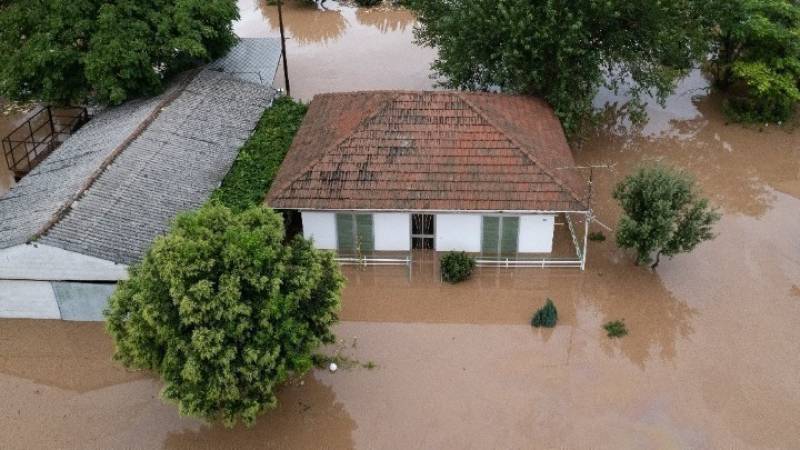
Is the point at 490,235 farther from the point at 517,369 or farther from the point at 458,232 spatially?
the point at 517,369

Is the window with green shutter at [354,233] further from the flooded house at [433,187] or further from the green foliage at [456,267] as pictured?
the green foliage at [456,267]

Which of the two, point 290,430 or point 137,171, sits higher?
point 137,171

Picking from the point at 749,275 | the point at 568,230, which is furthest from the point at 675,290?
the point at 568,230

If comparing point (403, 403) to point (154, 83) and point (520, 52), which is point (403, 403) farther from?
point (154, 83)

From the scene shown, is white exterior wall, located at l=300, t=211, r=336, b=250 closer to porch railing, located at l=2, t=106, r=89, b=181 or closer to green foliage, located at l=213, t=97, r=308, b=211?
green foliage, located at l=213, t=97, r=308, b=211

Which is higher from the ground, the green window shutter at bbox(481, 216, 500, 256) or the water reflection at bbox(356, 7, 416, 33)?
the water reflection at bbox(356, 7, 416, 33)

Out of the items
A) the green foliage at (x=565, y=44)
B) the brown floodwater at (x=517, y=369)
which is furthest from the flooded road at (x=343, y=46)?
the brown floodwater at (x=517, y=369)

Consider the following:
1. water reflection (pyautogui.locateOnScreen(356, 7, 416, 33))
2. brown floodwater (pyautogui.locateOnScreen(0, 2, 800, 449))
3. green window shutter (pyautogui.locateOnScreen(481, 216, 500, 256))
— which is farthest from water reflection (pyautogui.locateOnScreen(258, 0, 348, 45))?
brown floodwater (pyautogui.locateOnScreen(0, 2, 800, 449))

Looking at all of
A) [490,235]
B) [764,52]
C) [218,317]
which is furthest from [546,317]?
[764,52]
